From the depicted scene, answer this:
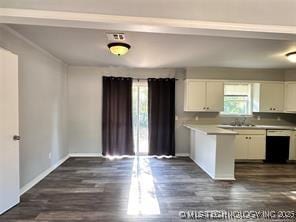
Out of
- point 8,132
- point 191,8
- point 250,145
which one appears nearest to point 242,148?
point 250,145

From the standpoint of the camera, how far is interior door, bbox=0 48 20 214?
2936 millimetres

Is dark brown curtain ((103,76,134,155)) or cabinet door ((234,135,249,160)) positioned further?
dark brown curtain ((103,76,134,155))

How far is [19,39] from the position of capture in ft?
11.8

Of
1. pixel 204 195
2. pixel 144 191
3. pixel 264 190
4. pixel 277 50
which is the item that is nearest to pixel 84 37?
pixel 144 191

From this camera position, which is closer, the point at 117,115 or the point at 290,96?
the point at 290,96

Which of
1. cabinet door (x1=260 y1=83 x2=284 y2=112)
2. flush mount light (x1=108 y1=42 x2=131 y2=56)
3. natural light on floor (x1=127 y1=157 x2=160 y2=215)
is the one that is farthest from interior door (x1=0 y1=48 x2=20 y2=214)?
cabinet door (x1=260 y1=83 x2=284 y2=112)

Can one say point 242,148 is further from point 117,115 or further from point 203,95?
point 117,115

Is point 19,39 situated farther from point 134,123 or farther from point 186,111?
point 186,111

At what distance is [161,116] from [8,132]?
159 inches

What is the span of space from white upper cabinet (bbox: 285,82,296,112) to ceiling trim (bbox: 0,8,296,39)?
4269 millimetres

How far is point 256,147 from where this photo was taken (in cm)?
600

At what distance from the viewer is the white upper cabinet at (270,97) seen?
6.30 meters

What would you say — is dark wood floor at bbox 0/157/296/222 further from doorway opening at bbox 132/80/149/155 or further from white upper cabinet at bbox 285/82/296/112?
white upper cabinet at bbox 285/82/296/112

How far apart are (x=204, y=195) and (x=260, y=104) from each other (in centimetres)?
364
